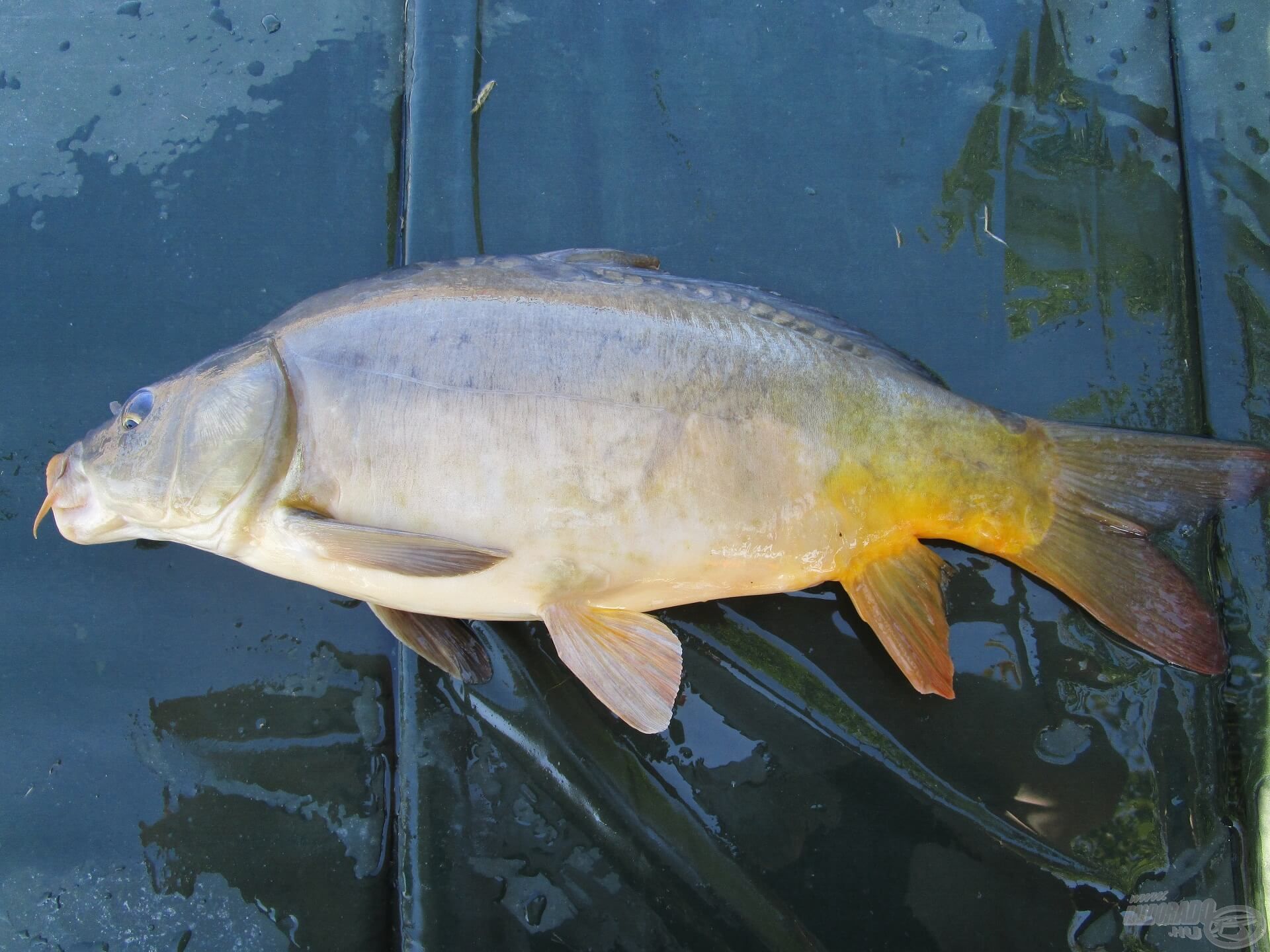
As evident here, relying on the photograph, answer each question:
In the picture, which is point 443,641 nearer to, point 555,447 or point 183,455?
point 555,447

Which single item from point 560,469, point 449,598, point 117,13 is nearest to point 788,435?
point 560,469

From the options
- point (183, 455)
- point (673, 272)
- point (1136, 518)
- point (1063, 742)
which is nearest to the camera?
point (183, 455)

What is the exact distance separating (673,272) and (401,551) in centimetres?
110

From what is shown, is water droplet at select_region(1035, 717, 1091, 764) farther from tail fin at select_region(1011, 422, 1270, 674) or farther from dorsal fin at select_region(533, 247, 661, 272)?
dorsal fin at select_region(533, 247, 661, 272)

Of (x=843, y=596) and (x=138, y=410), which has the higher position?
(x=138, y=410)

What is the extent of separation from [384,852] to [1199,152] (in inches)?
115

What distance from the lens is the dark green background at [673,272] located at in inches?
79.4

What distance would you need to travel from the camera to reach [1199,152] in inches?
89.3

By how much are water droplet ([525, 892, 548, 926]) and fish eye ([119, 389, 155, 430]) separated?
1460 mm

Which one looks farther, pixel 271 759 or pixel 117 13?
pixel 117 13

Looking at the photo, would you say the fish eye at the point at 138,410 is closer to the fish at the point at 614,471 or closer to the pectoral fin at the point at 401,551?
the fish at the point at 614,471

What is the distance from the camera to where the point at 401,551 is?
5.44 feet

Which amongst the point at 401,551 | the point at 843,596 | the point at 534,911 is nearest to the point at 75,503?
the point at 401,551

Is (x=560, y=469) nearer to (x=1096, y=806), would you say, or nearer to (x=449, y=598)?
(x=449, y=598)
